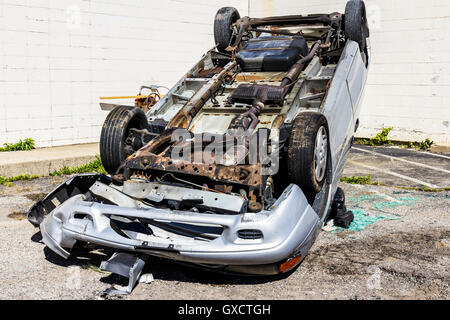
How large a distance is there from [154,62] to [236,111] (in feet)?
17.7

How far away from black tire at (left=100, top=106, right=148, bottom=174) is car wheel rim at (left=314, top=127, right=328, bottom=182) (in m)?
1.78

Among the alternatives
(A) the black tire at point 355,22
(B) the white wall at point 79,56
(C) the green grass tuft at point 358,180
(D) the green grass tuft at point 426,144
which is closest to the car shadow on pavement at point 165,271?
(A) the black tire at point 355,22

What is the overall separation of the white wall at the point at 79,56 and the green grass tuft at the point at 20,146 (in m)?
0.10

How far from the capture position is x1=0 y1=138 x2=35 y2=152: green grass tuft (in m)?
8.22

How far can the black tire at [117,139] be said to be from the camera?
4711 mm

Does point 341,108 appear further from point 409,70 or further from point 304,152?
point 409,70

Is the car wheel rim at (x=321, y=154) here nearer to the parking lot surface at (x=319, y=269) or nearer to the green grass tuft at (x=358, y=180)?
the parking lot surface at (x=319, y=269)

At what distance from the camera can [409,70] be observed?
10.2 m

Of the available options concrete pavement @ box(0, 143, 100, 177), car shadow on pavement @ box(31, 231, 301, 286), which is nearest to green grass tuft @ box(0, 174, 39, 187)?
concrete pavement @ box(0, 143, 100, 177)

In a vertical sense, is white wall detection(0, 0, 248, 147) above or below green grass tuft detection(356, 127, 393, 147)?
above

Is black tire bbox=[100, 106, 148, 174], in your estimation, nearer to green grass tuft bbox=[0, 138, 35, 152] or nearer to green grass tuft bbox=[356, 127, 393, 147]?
green grass tuft bbox=[0, 138, 35, 152]

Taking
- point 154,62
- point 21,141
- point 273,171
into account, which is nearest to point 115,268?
point 273,171
